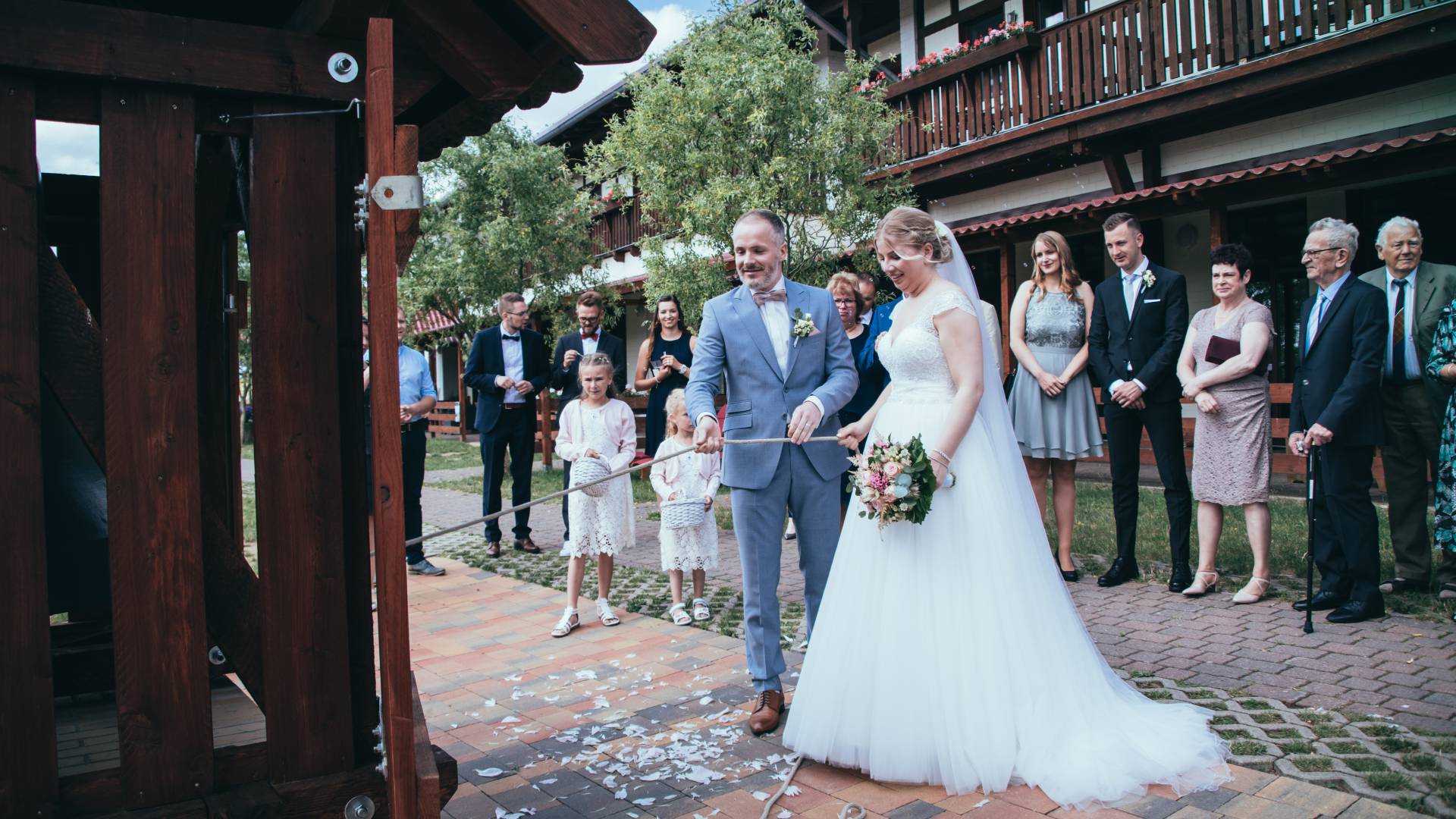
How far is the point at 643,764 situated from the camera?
3674mm

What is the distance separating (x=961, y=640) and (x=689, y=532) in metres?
2.76

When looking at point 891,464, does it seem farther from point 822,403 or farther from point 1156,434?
point 1156,434

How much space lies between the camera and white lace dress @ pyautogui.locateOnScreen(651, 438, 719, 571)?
607 cm

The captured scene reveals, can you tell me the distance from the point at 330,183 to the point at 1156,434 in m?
5.28

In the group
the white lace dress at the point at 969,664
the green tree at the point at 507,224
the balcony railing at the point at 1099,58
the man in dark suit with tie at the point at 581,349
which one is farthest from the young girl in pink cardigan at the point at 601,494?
the green tree at the point at 507,224

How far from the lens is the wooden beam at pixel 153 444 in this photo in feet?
8.12

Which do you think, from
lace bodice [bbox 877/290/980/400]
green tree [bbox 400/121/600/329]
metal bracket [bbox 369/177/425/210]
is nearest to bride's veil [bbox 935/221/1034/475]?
lace bodice [bbox 877/290/980/400]

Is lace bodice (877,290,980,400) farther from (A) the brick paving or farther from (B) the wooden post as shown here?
(B) the wooden post

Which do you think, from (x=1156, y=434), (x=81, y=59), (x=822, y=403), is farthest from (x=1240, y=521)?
(x=81, y=59)

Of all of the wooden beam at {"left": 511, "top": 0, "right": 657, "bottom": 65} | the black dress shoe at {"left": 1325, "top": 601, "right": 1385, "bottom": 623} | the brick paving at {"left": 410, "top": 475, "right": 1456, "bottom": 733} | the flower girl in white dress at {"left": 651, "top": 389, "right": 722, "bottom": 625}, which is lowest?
the brick paving at {"left": 410, "top": 475, "right": 1456, "bottom": 733}

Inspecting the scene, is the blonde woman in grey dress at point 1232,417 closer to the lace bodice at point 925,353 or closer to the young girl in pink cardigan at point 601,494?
the lace bodice at point 925,353

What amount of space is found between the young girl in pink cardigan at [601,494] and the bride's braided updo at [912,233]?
2.76 meters

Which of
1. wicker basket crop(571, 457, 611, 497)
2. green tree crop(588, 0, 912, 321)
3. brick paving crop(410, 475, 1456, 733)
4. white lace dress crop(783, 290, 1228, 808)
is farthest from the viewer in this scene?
green tree crop(588, 0, 912, 321)

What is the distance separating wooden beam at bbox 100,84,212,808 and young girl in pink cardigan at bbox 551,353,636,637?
3329 mm
